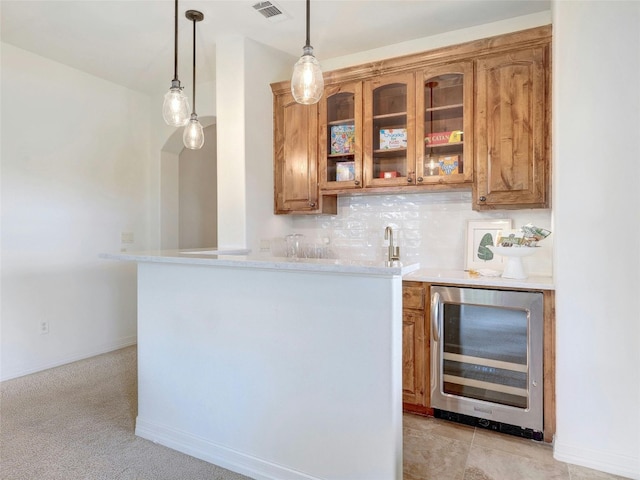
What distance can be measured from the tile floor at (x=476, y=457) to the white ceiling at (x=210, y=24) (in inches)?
109

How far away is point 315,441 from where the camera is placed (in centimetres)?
175

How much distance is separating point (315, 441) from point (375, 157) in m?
2.07

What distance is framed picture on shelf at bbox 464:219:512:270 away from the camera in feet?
9.16

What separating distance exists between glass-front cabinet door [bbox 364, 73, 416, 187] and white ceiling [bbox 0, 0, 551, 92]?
0.42m

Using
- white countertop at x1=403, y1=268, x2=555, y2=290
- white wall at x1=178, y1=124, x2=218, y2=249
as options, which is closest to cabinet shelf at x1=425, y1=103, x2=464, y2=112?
white countertop at x1=403, y1=268, x2=555, y2=290

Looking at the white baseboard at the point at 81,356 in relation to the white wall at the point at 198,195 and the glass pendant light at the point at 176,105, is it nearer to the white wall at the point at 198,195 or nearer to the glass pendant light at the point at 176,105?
the white wall at the point at 198,195

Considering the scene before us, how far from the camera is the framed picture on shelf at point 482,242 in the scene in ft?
Result: 9.16

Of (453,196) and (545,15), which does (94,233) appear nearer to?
(453,196)

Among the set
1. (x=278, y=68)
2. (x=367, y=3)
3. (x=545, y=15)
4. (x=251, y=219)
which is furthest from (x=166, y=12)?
(x=545, y=15)

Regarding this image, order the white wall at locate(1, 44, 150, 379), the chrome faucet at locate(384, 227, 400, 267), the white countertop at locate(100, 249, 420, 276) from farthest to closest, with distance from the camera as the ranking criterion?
the white wall at locate(1, 44, 150, 379) → the chrome faucet at locate(384, 227, 400, 267) → the white countertop at locate(100, 249, 420, 276)

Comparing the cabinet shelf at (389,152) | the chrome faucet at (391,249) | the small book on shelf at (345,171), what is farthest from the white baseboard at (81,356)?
the cabinet shelf at (389,152)

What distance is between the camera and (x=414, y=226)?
10.3ft

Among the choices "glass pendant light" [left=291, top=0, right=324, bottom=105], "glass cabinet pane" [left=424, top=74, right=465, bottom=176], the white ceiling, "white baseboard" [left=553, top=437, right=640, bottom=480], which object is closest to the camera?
"glass pendant light" [left=291, top=0, right=324, bottom=105]

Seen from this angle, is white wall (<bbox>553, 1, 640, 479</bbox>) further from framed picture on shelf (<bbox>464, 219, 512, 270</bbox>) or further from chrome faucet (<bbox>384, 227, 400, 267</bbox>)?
chrome faucet (<bbox>384, 227, 400, 267</bbox>)
